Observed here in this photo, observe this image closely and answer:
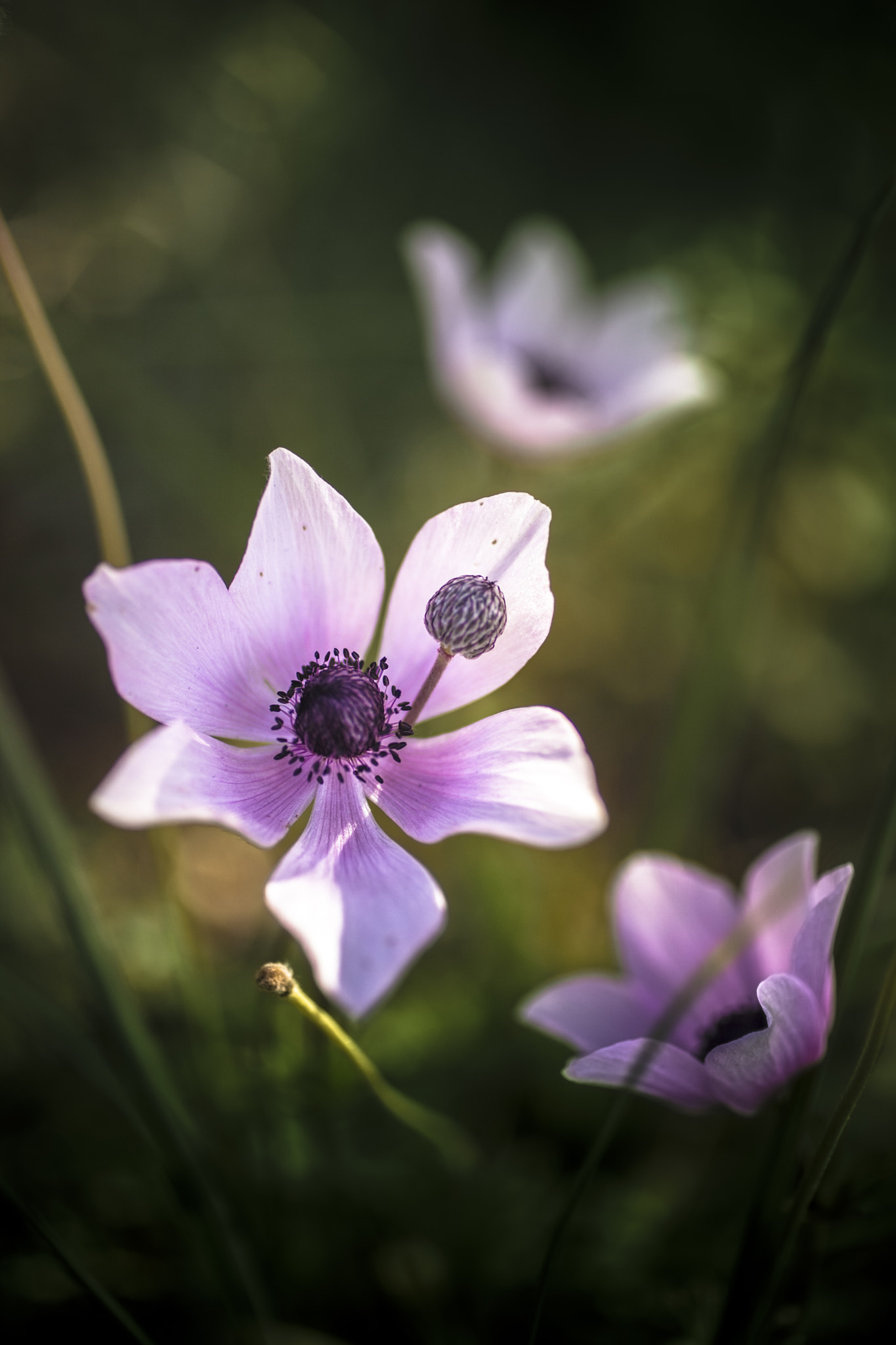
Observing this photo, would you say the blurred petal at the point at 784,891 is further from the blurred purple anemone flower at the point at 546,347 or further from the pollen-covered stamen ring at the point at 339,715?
the blurred purple anemone flower at the point at 546,347

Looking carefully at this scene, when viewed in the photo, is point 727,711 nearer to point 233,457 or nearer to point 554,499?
point 554,499

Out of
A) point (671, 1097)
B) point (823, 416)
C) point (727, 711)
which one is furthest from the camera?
Result: point (823, 416)

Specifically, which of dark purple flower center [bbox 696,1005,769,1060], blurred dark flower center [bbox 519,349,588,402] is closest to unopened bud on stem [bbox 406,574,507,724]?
dark purple flower center [bbox 696,1005,769,1060]

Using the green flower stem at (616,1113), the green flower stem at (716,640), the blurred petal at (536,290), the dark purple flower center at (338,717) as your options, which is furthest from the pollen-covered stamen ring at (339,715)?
the blurred petal at (536,290)

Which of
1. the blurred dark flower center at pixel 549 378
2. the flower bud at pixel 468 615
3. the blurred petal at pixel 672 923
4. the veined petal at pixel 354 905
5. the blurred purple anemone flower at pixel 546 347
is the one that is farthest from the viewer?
the blurred dark flower center at pixel 549 378

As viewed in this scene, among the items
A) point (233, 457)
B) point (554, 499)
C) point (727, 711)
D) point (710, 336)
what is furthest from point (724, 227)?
point (233, 457)
